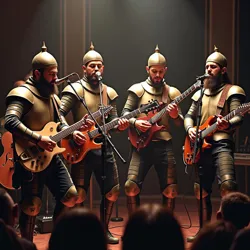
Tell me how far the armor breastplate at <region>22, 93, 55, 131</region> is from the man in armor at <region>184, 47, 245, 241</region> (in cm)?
160

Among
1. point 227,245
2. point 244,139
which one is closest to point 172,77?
point 244,139

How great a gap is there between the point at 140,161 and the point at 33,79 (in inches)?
63.4

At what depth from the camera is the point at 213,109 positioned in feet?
20.4

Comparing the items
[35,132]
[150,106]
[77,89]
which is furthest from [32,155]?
[150,106]

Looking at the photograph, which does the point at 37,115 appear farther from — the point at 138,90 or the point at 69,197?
the point at 138,90

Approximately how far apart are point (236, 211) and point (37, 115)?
272 cm

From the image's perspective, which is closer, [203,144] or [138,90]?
[203,144]

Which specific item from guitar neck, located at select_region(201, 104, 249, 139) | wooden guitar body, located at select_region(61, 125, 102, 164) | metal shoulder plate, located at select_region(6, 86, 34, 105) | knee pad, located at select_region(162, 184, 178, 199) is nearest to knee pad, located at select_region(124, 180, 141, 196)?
knee pad, located at select_region(162, 184, 178, 199)

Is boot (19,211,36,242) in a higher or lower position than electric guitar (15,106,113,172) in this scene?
lower

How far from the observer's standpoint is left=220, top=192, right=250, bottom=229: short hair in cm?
331

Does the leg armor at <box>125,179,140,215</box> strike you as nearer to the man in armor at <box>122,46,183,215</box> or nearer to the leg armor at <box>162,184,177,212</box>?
the man in armor at <box>122,46,183,215</box>

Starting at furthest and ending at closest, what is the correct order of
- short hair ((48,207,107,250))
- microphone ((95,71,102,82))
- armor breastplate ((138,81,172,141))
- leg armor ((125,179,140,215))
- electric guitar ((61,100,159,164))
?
armor breastplate ((138,81,172,141)) < leg armor ((125,179,140,215)) < electric guitar ((61,100,159,164)) < microphone ((95,71,102,82)) < short hair ((48,207,107,250))

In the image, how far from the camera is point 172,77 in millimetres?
8688

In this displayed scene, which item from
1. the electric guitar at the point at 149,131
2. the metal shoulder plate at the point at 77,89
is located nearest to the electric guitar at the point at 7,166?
the metal shoulder plate at the point at 77,89
